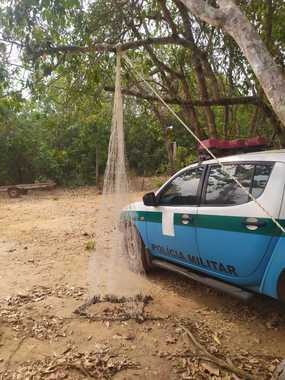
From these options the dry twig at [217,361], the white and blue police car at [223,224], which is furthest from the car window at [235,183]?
the dry twig at [217,361]

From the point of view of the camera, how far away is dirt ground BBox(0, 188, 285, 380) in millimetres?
2676

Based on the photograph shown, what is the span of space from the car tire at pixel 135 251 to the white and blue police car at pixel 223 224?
47 millimetres

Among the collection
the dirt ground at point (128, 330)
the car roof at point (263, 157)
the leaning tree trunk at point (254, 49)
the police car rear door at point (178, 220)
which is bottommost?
the dirt ground at point (128, 330)

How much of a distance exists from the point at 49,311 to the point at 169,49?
627 centimetres

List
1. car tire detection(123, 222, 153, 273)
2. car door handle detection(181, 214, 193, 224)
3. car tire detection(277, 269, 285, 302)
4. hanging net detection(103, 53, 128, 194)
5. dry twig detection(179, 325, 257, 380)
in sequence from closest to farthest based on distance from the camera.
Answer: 1. dry twig detection(179, 325, 257, 380)
2. car tire detection(277, 269, 285, 302)
3. hanging net detection(103, 53, 128, 194)
4. car door handle detection(181, 214, 193, 224)
5. car tire detection(123, 222, 153, 273)

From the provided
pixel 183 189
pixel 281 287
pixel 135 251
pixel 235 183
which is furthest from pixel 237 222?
pixel 135 251

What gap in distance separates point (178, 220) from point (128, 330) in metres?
1.25

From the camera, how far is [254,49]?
300 cm

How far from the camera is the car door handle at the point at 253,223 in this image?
283 centimetres

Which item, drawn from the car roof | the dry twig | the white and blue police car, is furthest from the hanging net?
the dry twig

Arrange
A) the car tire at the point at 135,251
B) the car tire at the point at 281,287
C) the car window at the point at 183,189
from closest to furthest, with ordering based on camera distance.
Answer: the car tire at the point at 281,287
the car window at the point at 183,189
the car tire at the point at 135,251

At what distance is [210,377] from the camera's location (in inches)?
100

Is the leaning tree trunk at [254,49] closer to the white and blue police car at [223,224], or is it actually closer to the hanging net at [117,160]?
the white and blue police car at [223,224]

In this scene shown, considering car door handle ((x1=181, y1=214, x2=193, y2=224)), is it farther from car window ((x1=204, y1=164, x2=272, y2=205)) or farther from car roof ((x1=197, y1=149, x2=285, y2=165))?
car roof ((x1=197, y1=149, x2=285, y2=165))
